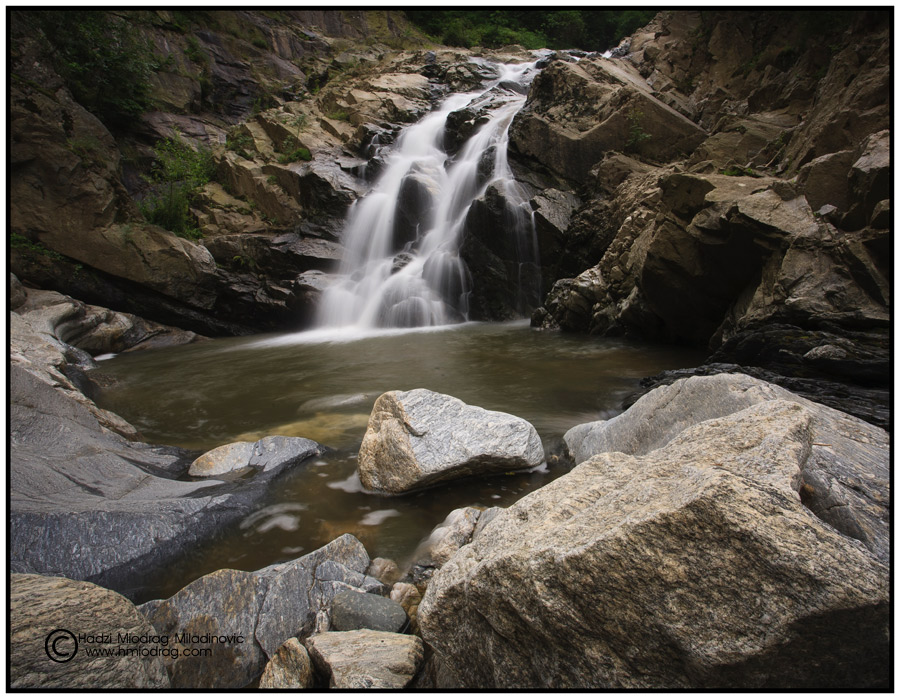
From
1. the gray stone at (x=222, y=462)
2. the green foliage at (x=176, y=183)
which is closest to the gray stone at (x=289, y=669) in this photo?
the gray stone at (x=222, y=462)

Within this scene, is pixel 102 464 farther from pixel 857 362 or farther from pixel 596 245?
pixel 596 245

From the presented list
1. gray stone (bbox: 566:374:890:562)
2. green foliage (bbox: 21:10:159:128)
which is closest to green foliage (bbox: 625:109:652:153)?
gray stone (bbox: 566:374:890:562)

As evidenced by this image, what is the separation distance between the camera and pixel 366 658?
188 cm

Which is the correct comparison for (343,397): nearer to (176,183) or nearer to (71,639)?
(71,639)

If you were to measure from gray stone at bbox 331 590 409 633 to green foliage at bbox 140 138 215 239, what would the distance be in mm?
16569

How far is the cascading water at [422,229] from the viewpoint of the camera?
14.6 meters

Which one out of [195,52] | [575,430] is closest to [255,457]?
[575,430]

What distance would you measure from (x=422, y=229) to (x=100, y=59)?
13.6 m

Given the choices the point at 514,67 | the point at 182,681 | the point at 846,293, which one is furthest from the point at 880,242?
the point at 514,67

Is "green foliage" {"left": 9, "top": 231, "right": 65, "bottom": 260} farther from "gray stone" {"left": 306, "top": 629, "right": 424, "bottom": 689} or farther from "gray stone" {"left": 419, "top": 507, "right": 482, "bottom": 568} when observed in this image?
"gray stone" {"left": 306, "top": 629, "right": 424, "bottom": 689}

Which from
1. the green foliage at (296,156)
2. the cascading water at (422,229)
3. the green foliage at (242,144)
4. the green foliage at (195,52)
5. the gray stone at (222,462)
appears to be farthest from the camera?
the green foliage at (195,52)

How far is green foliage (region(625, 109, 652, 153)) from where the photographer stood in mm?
13266

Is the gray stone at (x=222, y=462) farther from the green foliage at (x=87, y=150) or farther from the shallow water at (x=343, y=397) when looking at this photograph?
the green foliage at (x=87, y=150)

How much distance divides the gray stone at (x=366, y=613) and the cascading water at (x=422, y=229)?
12171 millimetres
